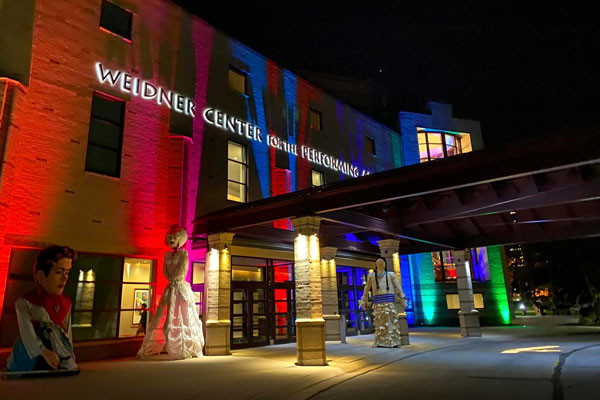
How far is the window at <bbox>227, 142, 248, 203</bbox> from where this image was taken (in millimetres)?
15125

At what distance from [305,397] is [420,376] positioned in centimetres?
269

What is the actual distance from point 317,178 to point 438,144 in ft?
35.5

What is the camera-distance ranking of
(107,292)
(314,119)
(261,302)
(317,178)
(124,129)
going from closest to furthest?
(124,129) < (107,292) < (261,302) < (317,178) < (314,119)

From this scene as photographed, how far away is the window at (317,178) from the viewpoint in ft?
61.6

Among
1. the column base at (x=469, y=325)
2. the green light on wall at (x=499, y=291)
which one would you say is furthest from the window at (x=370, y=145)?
the column base at (x=469, y=325)

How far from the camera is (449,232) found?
15594 millimetres

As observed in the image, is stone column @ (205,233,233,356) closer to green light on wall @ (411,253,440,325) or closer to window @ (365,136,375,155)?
window @ (365,136,375,155)

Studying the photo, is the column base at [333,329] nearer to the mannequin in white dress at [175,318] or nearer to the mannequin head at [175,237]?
the mannequin in white dress at [175,318]

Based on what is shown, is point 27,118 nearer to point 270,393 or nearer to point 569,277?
point 270,393

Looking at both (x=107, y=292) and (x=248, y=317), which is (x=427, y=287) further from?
(x=107, y=292)

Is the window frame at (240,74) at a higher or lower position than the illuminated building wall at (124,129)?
higher

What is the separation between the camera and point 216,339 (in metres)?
11.7

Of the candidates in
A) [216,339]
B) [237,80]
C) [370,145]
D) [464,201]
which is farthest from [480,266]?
[216,339]

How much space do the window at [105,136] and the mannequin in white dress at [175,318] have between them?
2728mm
